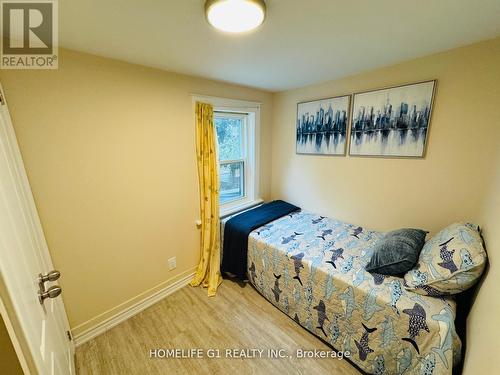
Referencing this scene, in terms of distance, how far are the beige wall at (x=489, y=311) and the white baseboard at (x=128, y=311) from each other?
2.17 m

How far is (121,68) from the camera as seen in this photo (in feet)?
5.00

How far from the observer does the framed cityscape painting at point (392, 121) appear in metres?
1.67

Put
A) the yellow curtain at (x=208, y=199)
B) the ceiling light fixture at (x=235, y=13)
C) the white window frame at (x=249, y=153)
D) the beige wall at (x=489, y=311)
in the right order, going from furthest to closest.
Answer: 1. the white window frame at (x=249, y=153)
2. the yellow curtain at (x=208, y=199)
3. the ceiling light fixture at (x=235, y=13)
4. the beige wall at (x=489, y=311)

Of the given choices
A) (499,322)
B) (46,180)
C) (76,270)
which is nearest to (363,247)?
(499,322)

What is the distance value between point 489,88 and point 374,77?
0.78m

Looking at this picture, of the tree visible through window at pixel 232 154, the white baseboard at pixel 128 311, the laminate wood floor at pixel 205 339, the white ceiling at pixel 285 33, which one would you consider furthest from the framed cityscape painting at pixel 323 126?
the white baseboard at pixel 128 311

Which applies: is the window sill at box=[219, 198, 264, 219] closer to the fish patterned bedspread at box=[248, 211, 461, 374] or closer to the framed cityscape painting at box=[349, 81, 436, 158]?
the fish patterned bedspread at box=[248, 211, 461, 374]

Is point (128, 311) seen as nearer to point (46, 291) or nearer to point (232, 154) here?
point (46, 291)

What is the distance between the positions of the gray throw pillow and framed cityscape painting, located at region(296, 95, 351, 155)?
1.06 m

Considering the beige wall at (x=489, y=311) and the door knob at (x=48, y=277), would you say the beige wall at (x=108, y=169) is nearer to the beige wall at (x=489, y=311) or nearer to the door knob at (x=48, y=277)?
the door knob at (x=48, y=277)

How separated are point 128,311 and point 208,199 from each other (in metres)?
1.24
